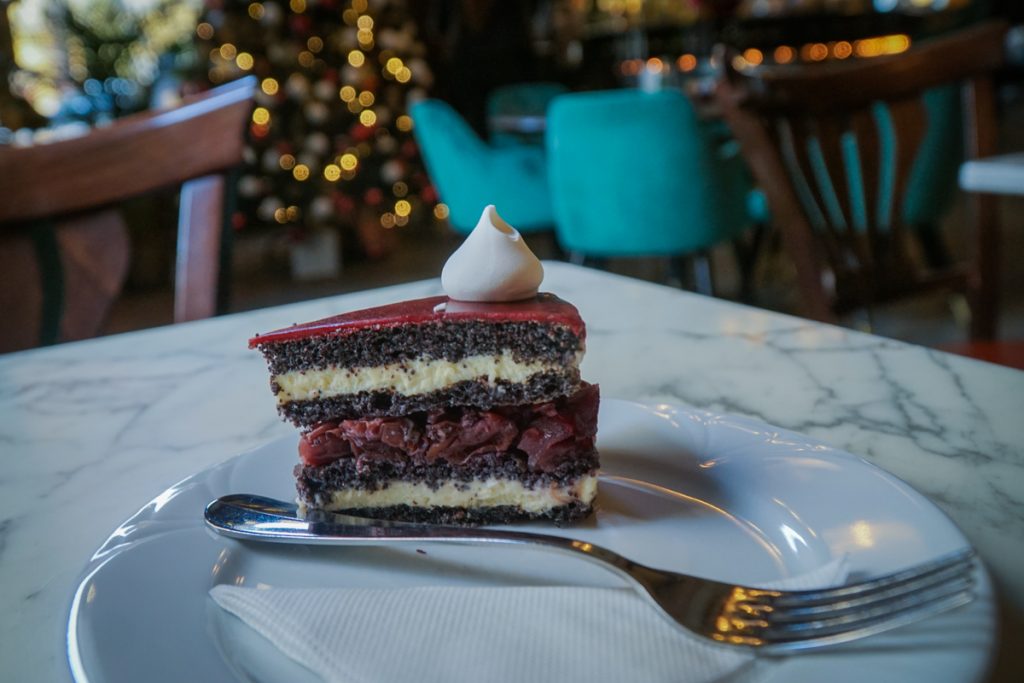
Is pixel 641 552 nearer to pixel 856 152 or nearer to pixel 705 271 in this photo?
pixel 856 152

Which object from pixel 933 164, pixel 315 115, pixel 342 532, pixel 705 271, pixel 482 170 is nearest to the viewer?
pixel 342 532

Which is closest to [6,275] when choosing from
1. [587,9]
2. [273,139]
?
[273,139]

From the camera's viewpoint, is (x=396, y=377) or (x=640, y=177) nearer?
(x=396, y=377)

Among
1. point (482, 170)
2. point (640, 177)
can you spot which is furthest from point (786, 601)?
point (482, 170)

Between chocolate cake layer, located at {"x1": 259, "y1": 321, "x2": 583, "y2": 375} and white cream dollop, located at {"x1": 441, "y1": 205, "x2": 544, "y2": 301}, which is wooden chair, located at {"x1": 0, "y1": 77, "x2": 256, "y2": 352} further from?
white cream dollop, located at {"x1": 441, "y1": 205, "x2": 544, "y2": 301}

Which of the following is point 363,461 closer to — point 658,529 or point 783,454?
point 658,529

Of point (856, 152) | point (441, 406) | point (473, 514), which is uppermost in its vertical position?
point (856, 152)
